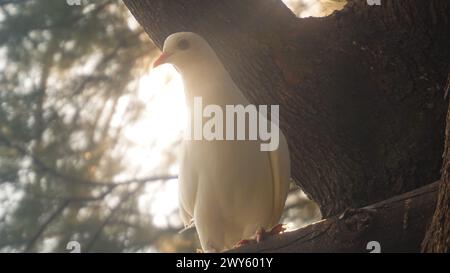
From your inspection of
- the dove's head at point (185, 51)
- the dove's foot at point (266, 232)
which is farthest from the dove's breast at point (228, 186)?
the dove's head at point (185, 51)

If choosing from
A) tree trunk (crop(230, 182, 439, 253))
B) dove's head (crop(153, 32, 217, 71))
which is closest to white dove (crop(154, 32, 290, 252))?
→ dove's head (crop(153, 32, 217, 71))

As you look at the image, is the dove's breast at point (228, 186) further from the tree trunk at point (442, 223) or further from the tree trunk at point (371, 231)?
the tree trunk at point (442, 223)

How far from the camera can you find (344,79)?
7.47 feet

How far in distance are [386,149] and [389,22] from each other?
1.35ft

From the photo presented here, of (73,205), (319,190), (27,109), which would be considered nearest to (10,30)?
(27,109)

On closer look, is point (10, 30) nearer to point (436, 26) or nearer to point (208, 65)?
point (208, 65)

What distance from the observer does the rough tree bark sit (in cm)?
221

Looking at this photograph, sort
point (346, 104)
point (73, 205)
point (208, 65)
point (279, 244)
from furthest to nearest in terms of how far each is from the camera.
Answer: point (73, 205), point (346, 104), point (208, 65), point (279, 244)

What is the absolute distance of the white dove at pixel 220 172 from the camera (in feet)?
6.57

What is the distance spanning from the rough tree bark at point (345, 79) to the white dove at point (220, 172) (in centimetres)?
21

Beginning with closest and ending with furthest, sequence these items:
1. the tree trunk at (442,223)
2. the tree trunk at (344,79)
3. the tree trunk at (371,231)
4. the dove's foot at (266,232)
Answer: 1. the tree trunk at (442,223)
2. the tree trunk at (371,231)
3. the dove's foot at (266,232)
4. the tree trunk at (344,79)

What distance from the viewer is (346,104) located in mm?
2270

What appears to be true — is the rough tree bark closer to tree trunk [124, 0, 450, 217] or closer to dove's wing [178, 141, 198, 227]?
tree trunk [124, 0, 450, 217]

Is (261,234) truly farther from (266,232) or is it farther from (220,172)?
(220,172)
